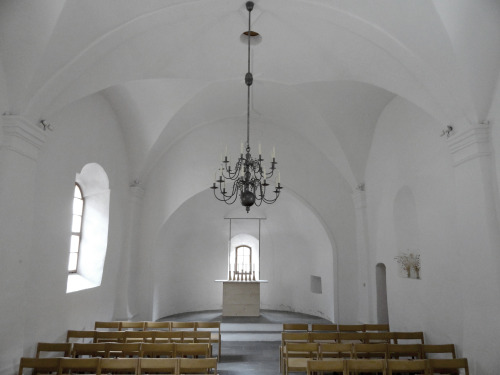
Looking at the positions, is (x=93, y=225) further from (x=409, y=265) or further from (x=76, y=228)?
(x=409, y=265)

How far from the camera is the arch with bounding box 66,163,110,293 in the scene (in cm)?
910

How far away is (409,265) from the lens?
26.8 feet

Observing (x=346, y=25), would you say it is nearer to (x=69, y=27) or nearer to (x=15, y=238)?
(x=69, y=27)

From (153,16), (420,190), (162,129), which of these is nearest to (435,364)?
(420,190)

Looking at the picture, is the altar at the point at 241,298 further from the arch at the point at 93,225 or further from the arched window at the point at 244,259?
the arch at the point at 93,225

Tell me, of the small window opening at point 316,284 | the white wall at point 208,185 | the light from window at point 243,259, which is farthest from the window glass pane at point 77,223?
the small window opening at point 316,284

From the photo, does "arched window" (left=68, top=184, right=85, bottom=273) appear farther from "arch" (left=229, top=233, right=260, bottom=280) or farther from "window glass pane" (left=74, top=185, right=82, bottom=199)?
"arch" (left=229, top=233, right=260, bottom=280)

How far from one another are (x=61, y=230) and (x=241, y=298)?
7350 mm

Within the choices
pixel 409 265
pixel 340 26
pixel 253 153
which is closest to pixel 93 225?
pixel 253 153

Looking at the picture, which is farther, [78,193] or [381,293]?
[381,293]

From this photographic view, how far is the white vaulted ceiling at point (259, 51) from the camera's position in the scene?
5.27 m

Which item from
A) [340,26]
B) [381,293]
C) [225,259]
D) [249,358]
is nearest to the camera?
[340,26]

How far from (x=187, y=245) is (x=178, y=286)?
5.23 ft

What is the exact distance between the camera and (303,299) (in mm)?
14133
